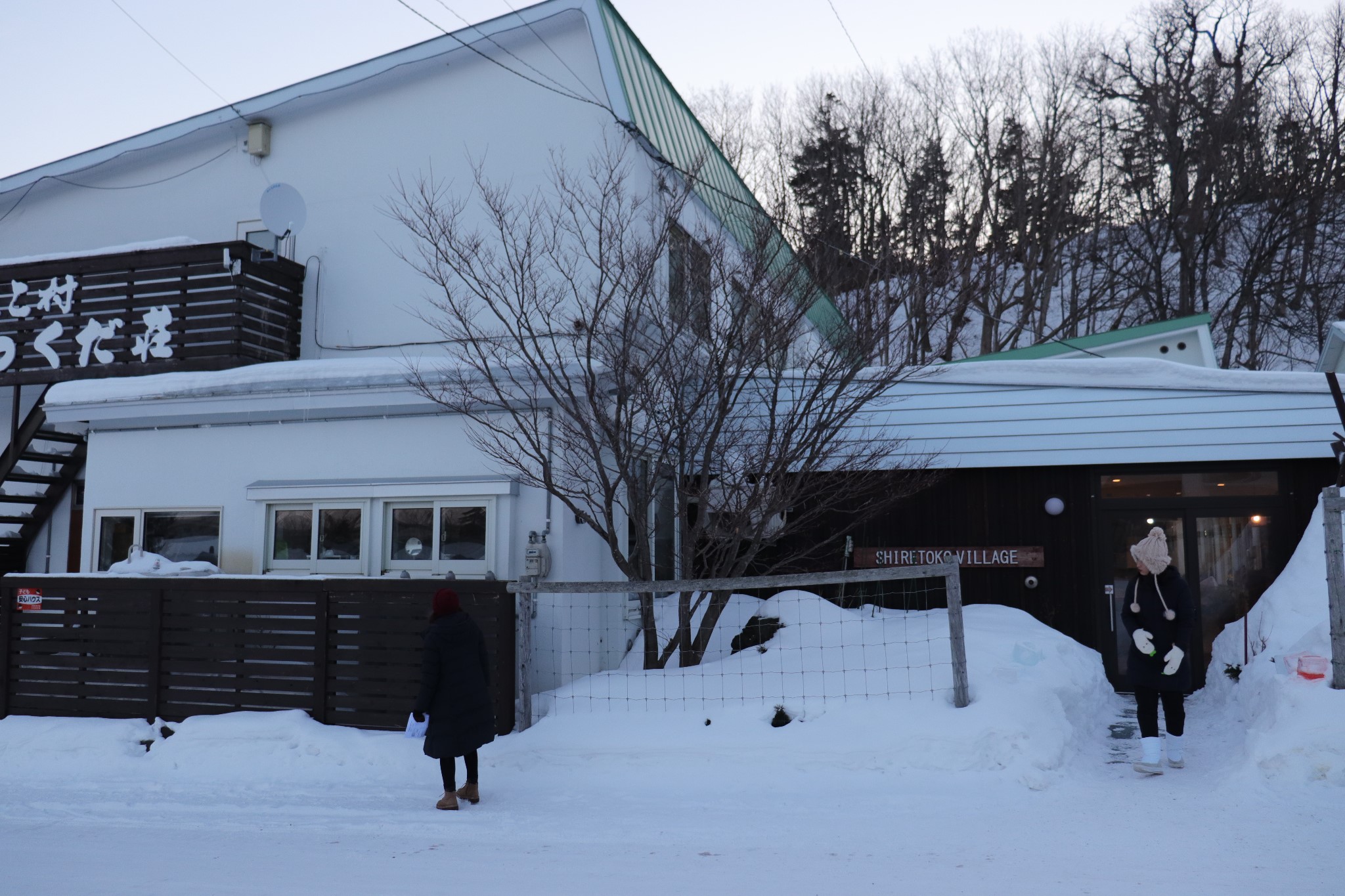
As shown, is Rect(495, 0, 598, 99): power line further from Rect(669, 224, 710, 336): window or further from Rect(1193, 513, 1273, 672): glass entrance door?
Rect(1193, 513, 1273, 672): glass entrance door

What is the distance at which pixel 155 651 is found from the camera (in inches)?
332

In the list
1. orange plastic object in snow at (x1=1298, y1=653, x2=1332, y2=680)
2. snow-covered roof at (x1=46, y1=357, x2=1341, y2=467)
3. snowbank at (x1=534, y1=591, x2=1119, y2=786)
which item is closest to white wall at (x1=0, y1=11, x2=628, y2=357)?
snow-covered roof at (x1=46, y1=357, x2=1341, y2=467)

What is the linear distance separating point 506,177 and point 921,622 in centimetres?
652

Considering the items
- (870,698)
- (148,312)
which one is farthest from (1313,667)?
(148,312)

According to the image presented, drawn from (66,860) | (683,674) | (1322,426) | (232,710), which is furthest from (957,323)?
(66,860)

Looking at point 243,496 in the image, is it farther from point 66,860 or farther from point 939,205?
point 939,205

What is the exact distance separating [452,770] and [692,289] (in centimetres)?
440

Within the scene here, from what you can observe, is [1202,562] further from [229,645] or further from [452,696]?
[229,645]

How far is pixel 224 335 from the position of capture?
10758 mm

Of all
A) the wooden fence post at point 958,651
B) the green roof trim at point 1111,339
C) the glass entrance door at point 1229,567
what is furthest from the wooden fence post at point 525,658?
the green roof trim at point 1111,339

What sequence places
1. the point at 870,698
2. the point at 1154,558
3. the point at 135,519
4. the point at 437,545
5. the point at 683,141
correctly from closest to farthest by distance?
the point at 1154,558
the point at 870,698
the point at 437,545
the point at 135,519
the point at 683,141

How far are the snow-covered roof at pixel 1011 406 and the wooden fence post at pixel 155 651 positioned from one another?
87.7 inches

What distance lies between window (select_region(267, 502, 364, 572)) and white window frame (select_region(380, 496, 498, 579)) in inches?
10.5

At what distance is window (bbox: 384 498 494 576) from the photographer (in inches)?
363
